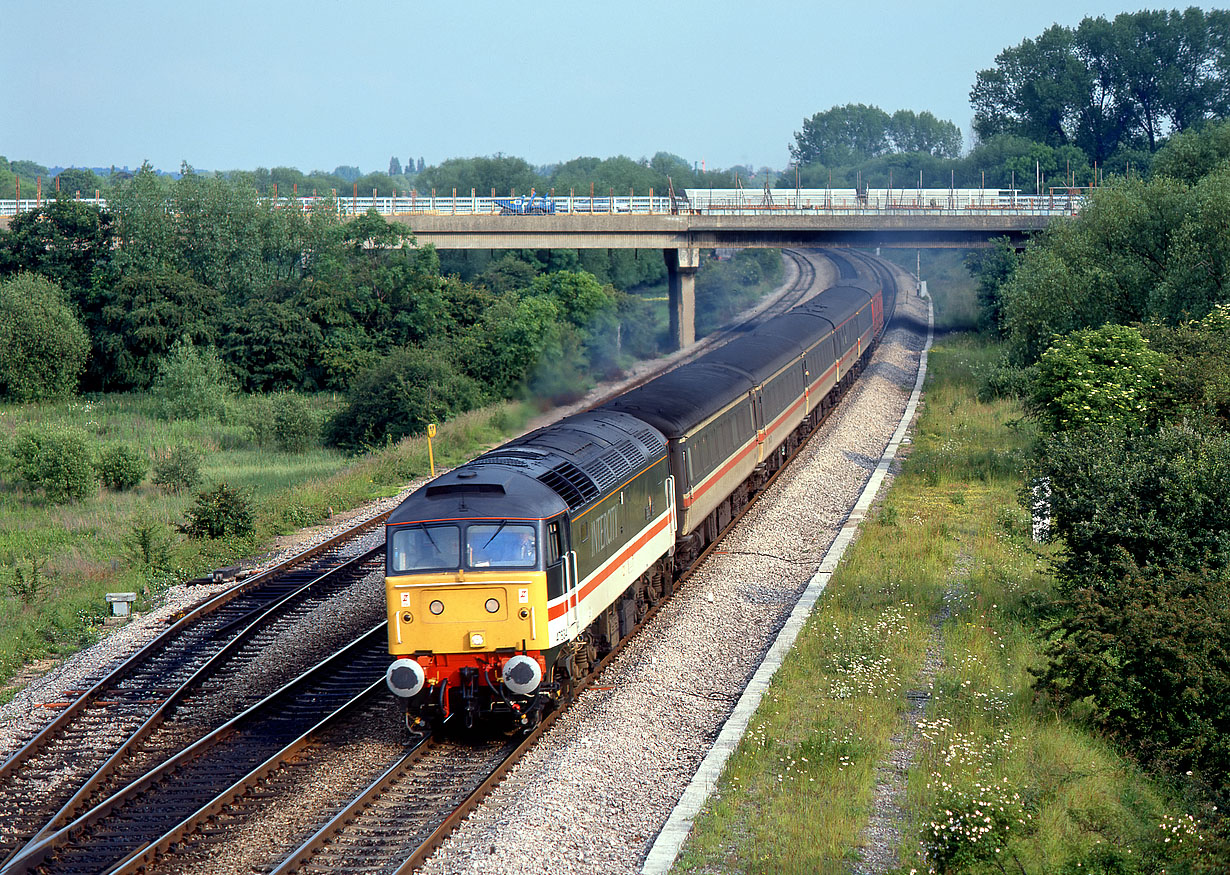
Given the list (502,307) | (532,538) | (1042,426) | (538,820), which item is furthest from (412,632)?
(502,307)

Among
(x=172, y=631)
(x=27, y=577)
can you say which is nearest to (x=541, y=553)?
(x=172, y=631)

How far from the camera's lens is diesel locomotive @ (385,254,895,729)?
45.7 ft

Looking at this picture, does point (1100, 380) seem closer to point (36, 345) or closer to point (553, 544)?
point (553, 544)

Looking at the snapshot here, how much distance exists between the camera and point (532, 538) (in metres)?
14.0

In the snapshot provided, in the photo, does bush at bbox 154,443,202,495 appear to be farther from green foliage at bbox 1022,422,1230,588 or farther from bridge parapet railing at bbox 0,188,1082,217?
bridge parapet railing at bbox 0,188,1082,217

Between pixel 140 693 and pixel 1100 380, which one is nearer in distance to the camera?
pixel 140 693

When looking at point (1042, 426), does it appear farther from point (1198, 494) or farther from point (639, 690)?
point (639, 690)

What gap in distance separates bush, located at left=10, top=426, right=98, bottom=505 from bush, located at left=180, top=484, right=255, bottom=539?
28.2ft

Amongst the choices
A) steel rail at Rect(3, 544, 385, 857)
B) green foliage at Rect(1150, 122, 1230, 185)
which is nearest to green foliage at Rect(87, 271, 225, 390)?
steel rail at Rect(3, 544, 385, 857)

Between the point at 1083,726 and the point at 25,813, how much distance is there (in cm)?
1234

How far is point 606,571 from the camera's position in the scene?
16.3 metres

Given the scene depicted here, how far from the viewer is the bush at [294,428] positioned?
43.1m

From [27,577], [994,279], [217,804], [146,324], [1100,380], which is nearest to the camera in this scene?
[217,804]

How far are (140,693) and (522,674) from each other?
674 cm
